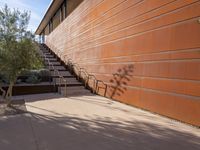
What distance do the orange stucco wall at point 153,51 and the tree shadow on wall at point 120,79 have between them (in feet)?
0.24

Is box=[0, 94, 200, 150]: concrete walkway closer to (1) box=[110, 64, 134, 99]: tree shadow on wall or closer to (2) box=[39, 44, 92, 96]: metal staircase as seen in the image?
(1) box=[110, 64, 134, 99]: tree shadow on wall

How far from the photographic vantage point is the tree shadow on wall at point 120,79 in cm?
764

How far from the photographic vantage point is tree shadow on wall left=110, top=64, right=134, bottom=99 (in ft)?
25.1

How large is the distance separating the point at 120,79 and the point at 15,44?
365 centimetres

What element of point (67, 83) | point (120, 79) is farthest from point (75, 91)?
point (120, 79)

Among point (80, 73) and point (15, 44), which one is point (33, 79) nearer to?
point (80, 73)

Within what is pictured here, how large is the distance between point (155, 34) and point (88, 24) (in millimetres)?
5694

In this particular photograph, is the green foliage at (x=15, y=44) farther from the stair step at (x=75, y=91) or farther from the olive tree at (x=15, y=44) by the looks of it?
the stair step at (x=75, y=91)

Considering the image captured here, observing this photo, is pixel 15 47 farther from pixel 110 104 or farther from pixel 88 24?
pixel 88 24

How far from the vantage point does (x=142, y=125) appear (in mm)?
5227

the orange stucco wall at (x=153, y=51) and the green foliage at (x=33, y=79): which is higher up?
the orange stucco wall at (x=153, y=51)

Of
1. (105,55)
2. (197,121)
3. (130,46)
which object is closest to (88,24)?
(105,55)

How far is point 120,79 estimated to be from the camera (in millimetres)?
8148

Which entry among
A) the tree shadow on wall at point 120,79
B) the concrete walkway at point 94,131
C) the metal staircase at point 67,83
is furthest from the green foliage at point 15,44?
the metal staircase at point 67,83
